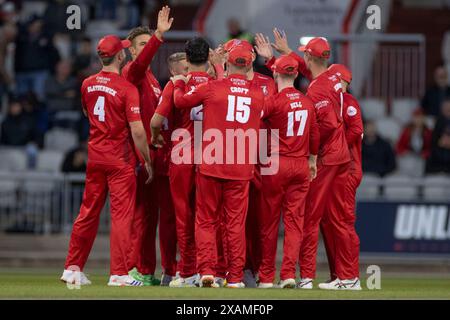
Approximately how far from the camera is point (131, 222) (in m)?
17.1

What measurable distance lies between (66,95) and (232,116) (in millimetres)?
12021

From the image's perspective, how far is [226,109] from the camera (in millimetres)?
16578

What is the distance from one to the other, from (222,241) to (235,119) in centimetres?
142

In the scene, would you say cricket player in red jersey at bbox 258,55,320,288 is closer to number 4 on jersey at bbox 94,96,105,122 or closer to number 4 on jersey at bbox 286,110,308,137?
number 4 on jersey at bbox 286,110,308,137

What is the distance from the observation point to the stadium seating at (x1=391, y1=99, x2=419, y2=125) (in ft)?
92.9

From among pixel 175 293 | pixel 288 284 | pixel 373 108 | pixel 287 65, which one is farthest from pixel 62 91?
pixel 175 293

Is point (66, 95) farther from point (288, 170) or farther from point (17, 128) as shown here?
point (288, 170)

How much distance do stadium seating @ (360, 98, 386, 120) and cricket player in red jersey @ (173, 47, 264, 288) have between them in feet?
38.0

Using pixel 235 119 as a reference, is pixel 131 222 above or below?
below

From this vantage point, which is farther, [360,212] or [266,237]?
[360,212]

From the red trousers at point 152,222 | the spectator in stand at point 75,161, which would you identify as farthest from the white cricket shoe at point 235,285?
the spectator in stand at point 75,161

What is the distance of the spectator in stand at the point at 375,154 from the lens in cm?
2620
